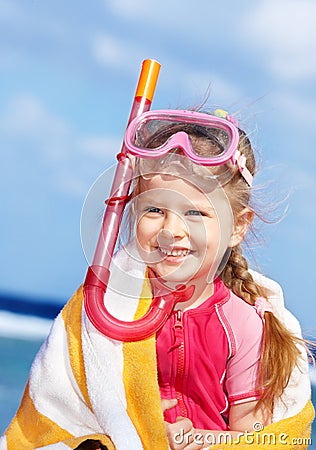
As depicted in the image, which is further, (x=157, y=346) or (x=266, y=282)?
(x=266, y=282)

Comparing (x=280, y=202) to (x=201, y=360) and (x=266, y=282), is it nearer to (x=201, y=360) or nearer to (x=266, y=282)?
(x=266, y=282)

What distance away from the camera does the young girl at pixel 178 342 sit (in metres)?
1.72

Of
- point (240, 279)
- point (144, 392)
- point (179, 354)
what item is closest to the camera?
point (144, 392)

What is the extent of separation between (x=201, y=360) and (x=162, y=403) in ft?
0.38

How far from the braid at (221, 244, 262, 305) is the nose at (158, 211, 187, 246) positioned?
0.75ft

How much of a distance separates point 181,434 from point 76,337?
276 mm

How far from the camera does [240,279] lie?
6.38ft

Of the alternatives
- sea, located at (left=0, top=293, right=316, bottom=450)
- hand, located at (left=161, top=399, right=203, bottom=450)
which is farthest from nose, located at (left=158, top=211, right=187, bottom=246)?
sea, located at (left=0, top=293, right=316, bottom=450)

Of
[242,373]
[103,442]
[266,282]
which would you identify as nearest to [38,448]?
[103,442]

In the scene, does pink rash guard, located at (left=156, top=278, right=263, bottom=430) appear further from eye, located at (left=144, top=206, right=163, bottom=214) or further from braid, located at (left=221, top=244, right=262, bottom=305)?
eye, located at (left=144, top=206, right=163, bottom=214)

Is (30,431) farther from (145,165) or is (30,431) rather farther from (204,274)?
(145,165)

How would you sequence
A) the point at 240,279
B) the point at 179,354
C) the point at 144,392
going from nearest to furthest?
the point at 144,392, the point at 179,354, the point at 240,279

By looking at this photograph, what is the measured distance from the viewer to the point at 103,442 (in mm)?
1688

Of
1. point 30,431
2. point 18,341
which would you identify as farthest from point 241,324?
point 18,341
